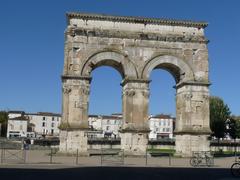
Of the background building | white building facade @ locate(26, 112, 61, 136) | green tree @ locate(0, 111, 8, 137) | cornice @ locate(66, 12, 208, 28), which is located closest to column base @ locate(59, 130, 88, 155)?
cornice @ locate(66, 12, 208, 28)

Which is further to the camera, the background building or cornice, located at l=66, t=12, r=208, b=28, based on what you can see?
the background building

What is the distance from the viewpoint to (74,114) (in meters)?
30.9

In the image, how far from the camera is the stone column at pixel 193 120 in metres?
31.9

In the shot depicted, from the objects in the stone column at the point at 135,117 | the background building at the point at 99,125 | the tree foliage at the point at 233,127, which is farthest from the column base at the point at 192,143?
the background building at the point at 99,125

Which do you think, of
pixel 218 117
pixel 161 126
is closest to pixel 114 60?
pixel 218 117

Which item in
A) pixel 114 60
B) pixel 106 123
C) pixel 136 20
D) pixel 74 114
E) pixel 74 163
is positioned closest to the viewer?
pixel 74 163

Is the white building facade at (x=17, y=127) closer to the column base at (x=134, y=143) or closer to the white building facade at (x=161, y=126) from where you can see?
the white building facade at (x=161, y=126)

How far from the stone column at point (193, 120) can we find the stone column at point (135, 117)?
10.3 feet

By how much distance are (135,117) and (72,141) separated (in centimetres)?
511

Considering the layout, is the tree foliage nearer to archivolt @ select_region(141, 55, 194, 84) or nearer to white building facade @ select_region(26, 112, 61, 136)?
archivolt @ select_region(141, 55, 194, 84)

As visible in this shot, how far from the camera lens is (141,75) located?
3216cm

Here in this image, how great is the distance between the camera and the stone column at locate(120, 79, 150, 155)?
31.0 meters

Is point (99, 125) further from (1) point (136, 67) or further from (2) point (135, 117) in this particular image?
(2) point (135, 117)
